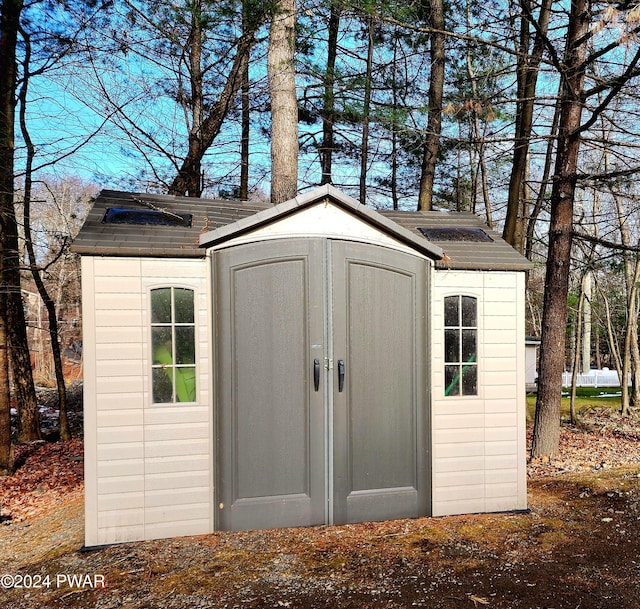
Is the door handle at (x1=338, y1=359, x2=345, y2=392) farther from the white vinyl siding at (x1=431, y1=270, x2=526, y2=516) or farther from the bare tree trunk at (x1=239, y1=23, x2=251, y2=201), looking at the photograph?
the bare tree trunk at (x1=239, y1=23, x2=251, y2=201)

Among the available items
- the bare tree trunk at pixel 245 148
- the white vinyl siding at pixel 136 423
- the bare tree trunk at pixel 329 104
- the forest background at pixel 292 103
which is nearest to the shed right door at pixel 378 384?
the white vinyl siding at pixel 136 423

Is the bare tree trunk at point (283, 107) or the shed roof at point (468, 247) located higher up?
the bare tree trunk at point (283, 107)

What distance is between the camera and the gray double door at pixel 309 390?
3344 millimetres

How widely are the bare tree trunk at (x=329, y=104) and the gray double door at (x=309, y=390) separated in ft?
14.4

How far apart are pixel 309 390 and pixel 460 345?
49.7 inches

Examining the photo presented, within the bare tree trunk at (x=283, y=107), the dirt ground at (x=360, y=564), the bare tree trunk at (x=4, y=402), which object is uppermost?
the bare tree trunk at (x=283, y=107)

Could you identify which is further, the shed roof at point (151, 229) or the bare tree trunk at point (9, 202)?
the bare tree trunk at point (9, 202)

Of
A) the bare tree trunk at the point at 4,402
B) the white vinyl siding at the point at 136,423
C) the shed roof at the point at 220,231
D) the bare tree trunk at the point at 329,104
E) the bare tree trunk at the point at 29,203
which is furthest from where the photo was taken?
the bare tree trunk at the point at 329,104

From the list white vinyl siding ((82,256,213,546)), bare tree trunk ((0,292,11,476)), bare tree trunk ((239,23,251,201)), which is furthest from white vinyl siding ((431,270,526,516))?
bare tree trunk ((239,23,251,201))

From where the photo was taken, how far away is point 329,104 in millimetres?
7137

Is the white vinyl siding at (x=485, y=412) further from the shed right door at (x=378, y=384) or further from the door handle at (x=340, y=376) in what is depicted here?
the door handle at (x=340, y=376)

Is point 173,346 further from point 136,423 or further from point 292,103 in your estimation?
point 292,103

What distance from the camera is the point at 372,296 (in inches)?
139

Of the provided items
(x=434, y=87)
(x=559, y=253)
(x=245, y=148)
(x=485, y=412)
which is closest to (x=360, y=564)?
(x=485, y=412)
